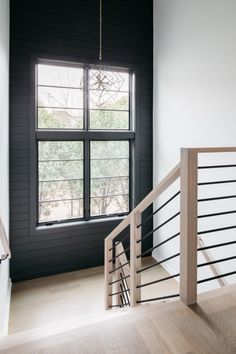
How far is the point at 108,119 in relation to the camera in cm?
459

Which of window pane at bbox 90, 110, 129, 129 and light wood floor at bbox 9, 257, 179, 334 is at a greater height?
window pane at bbox 90, 110, 129, 129

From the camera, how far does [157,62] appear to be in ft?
15.0

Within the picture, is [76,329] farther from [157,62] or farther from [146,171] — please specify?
[157,62]

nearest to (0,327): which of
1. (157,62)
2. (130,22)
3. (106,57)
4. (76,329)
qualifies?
(76,329)

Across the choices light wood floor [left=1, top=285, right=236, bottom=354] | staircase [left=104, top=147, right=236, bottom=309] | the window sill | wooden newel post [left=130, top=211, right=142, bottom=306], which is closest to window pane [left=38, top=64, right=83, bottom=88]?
the window sill

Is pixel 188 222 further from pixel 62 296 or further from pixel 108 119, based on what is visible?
pixel 108 119

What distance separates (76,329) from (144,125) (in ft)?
12.2

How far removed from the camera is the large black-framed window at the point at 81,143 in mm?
4246

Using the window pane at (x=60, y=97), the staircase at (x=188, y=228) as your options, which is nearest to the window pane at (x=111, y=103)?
the window pane at (x=60, y=97)

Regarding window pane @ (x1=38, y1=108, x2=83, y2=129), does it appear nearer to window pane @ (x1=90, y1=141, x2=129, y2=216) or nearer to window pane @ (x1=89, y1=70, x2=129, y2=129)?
window pane @ (x1=89, y1=70, x2=129, y2=129)

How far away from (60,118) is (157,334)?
138 inches

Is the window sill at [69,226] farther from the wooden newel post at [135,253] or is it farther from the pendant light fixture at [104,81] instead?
the wooden newel post at [135,253]

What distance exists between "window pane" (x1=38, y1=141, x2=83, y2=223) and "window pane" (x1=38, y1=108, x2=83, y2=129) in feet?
0.85

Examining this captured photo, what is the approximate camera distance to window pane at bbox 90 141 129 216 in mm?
4566
